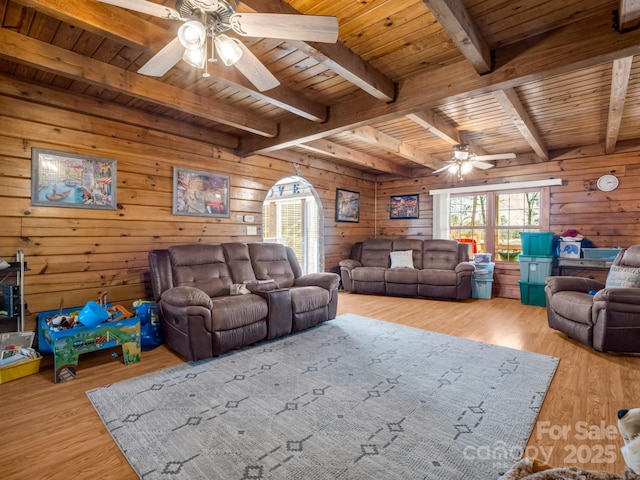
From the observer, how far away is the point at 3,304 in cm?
267

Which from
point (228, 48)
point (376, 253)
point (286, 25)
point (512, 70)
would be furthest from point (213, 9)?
point (376, 253)

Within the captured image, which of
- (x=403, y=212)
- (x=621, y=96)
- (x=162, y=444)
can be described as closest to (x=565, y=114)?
(x=621, y=96)

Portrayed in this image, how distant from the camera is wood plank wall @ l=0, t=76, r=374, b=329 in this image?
112 inches

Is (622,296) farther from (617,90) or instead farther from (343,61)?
(343,61)

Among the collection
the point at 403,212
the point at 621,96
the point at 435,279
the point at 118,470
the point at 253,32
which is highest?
the point at 621,96

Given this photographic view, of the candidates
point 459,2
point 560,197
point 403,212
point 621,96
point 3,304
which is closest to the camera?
point 459,2

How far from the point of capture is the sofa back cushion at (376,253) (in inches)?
245

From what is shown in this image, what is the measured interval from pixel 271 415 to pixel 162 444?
1.95 ft

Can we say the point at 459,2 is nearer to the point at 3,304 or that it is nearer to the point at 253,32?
the point at 253,32

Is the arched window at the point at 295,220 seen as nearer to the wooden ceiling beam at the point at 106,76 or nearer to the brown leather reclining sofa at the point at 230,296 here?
the brown leather reclining sofa at the point at 230,296

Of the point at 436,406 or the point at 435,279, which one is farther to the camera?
the point at 435,279

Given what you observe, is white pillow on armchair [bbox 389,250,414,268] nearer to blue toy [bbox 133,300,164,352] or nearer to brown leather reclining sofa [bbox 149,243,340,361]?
brown leather reclining sofa [bbox 149,243,340,361]

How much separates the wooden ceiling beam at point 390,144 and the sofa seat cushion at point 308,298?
6.36 ft

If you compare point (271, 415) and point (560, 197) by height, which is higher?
point (560, 197)
